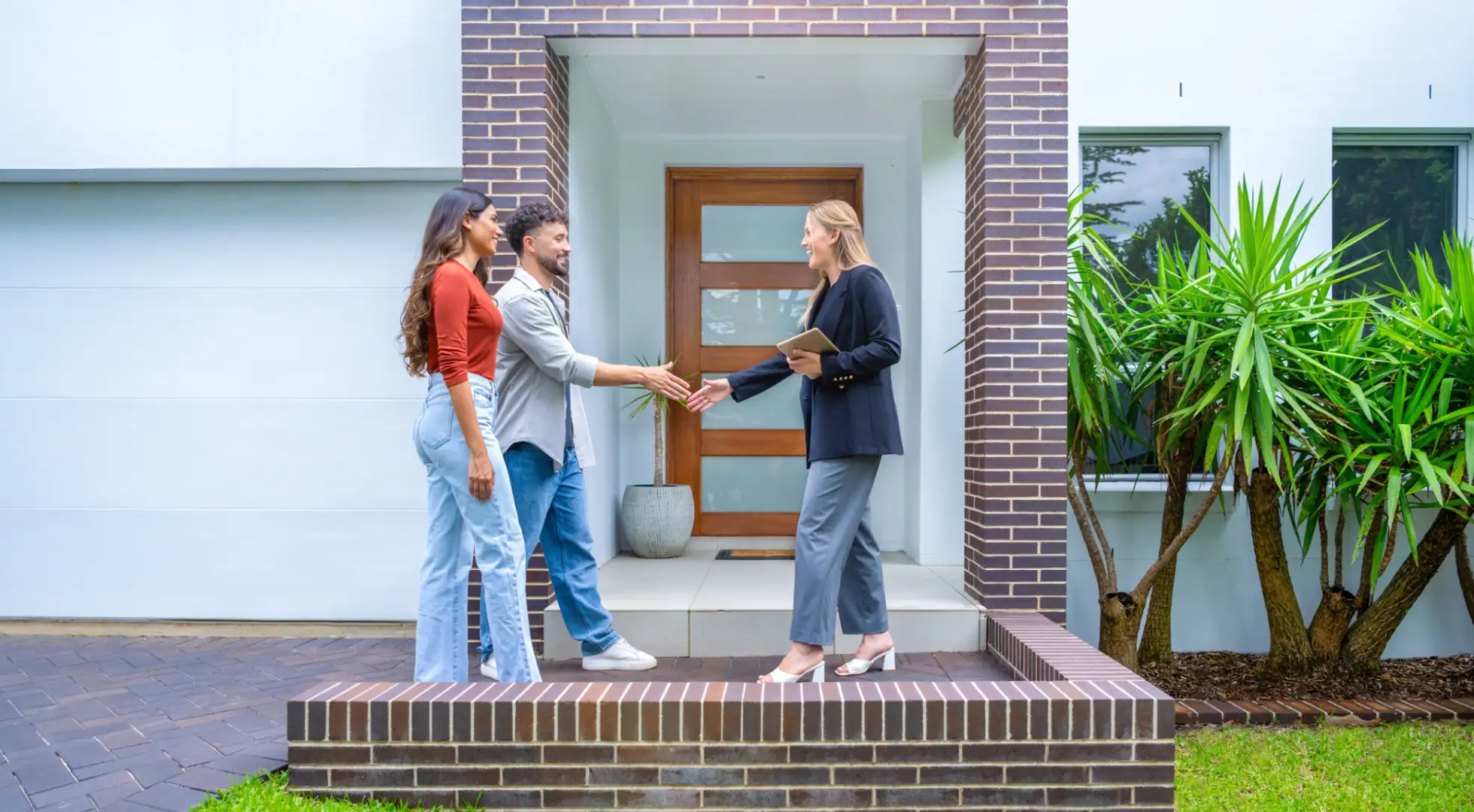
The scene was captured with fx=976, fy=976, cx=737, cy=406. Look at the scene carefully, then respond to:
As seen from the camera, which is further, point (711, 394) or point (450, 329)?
point (711, 394)

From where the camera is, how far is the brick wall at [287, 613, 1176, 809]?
2.61 m

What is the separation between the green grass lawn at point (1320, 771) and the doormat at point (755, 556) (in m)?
2.28

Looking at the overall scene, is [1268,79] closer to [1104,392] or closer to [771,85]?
[1104,392]

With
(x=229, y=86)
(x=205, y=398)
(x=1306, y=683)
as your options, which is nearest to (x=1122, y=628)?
(x=1306, y=683)

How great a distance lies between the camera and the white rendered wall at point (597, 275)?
462cm

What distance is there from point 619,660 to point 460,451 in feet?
3.86

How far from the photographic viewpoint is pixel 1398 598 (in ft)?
14.3

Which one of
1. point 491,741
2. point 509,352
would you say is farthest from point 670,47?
point 491,741

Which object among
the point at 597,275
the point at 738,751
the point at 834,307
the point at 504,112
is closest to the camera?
the point at 738,751

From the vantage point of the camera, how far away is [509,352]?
11.0ft

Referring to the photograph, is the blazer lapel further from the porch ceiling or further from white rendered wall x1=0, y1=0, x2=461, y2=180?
white rendered wall x1=0, y1=0, x2=461, y2=180

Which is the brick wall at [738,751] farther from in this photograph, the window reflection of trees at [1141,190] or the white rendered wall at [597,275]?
the window reflection of trees at [1141,190]

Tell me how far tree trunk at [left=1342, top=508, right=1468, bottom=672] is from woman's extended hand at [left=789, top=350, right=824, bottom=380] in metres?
2.97

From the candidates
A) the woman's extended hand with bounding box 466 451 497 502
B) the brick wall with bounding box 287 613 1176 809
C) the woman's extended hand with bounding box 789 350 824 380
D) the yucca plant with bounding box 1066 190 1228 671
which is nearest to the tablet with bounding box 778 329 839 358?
the woman's extended hand with bounding box 789 350 824 380
